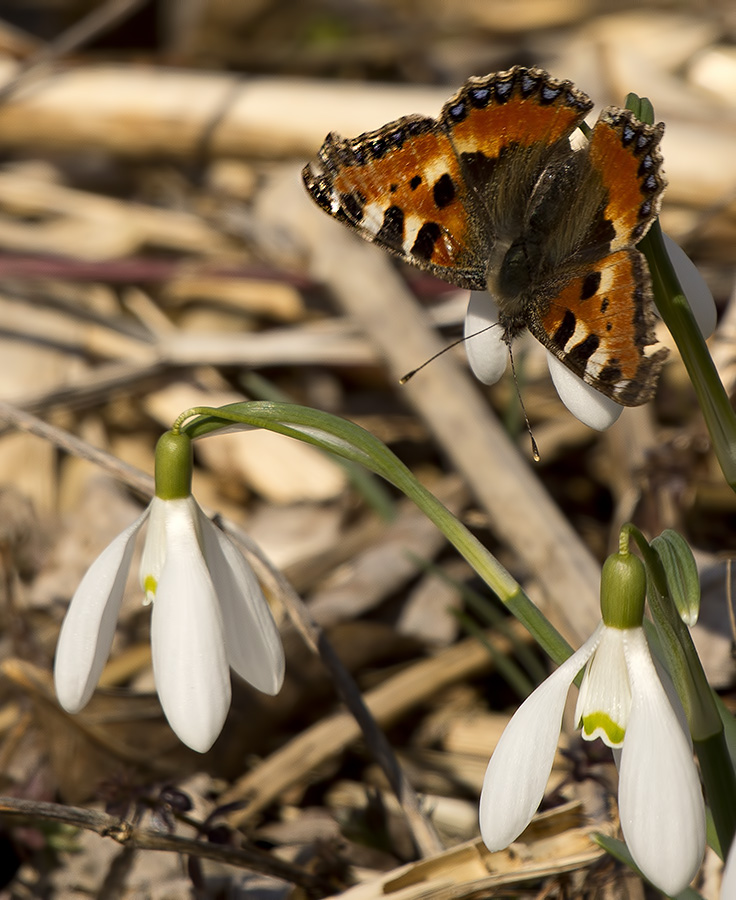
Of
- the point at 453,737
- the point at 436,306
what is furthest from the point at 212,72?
the point at 453,737

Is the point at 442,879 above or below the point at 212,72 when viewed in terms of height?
below

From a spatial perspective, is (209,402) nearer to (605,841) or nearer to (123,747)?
(123,747)

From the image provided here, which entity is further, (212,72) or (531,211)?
(212,72)

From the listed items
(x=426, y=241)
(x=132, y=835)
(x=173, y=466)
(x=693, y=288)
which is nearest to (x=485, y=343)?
(x=426, y=241)

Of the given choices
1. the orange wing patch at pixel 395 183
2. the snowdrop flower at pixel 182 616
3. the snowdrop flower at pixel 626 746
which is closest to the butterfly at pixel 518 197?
the orange wing patch at pixel 395 183

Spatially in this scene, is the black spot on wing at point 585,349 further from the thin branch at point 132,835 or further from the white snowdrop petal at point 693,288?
the thin branch at point 132,835

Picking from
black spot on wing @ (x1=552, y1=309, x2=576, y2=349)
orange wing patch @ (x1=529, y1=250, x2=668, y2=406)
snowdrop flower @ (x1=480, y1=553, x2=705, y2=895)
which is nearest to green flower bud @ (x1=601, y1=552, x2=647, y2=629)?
snowdrop flower @ (x1=480, y1=553, x2=705, y2=895)
